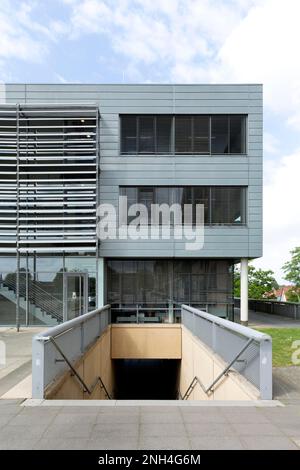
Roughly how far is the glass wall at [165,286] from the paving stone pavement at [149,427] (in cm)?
1454

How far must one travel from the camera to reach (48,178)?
792 inches

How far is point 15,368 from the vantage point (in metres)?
9.23

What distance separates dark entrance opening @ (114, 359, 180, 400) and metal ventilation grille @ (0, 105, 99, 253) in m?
7.03

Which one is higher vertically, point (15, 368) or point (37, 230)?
point (37, 230)

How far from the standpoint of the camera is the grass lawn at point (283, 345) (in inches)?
390

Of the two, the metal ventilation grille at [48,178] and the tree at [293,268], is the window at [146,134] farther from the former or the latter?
the tree at [293,268]

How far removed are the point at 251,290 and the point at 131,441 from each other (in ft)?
155

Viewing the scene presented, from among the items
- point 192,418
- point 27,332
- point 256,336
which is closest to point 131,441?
point 192,418

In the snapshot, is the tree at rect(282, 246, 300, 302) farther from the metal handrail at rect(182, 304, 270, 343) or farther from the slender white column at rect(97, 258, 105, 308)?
the metal handrail at rect(182, 304, 270, 343)

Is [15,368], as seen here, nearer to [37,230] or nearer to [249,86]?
[37,230]

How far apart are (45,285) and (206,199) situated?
9.19 m

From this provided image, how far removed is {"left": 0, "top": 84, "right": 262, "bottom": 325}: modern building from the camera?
774 inches

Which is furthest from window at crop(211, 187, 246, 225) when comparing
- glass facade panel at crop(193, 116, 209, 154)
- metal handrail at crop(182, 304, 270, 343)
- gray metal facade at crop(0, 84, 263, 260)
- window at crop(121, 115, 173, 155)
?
metal handrail at crop(182, 304, 270, 343)

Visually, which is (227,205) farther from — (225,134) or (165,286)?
(165,286)
